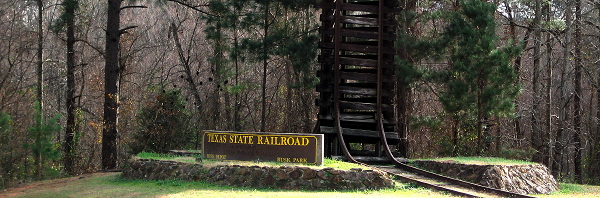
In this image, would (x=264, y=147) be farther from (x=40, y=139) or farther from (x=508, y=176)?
(x=40, y=139)

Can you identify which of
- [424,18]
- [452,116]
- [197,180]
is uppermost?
[424,18]

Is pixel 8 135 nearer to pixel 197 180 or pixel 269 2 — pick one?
pixel 197 180

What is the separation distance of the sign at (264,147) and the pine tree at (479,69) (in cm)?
625

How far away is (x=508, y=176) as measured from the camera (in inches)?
486

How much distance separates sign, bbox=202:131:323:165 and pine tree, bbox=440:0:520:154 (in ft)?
20.5

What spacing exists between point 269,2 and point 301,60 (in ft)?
8.28

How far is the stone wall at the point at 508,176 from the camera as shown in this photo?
12.2 meters

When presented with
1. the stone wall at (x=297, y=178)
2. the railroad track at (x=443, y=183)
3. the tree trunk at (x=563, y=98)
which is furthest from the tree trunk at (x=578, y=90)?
the stone wall at (x=297, y=178)

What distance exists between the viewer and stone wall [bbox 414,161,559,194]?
12.2 metres

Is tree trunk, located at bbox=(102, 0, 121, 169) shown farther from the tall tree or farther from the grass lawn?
the grass lawn

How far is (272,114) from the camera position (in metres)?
25.2

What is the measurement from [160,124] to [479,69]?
405 inches

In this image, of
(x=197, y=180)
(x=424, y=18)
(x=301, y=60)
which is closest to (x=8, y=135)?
(x=197, y=180)

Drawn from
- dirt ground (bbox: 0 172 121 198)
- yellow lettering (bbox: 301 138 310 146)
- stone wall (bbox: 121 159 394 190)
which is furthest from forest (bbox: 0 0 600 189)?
yellow lettering (bbox: 301 138 310 146)
